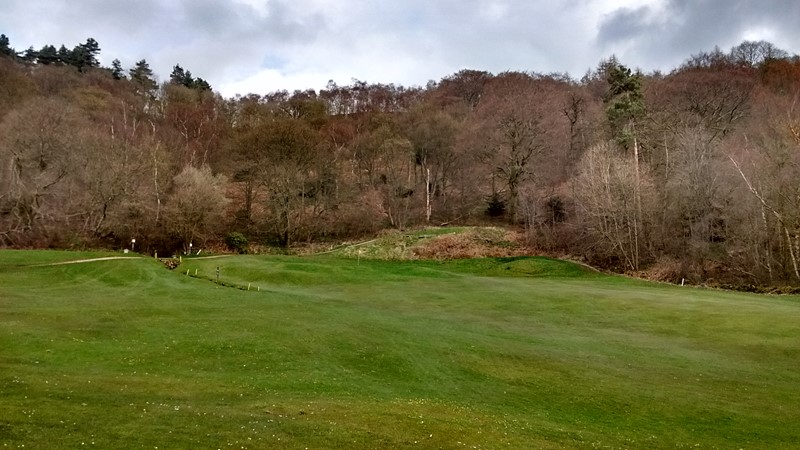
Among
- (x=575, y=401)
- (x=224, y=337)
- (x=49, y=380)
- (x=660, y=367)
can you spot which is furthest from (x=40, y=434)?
(x=660, y=367)

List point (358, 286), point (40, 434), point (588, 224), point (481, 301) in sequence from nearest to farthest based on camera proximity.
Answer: point (40, 434), point (481, 301), point (358, 286), point (588, 224)

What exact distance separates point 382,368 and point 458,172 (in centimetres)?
6728

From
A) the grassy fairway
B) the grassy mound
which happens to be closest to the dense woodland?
the grassy mound

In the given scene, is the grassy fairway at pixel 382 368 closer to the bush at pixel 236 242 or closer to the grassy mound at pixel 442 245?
the grassy mound at pixel 442 245

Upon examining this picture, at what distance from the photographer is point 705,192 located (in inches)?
2201

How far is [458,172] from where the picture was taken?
85.7 metres

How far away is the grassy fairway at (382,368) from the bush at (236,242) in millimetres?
28037

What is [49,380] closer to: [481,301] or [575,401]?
[575,401]

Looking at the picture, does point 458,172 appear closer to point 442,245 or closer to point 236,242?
point 442,245

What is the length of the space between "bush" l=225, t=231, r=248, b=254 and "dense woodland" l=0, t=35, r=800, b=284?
1.86 ft

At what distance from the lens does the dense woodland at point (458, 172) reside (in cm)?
5488

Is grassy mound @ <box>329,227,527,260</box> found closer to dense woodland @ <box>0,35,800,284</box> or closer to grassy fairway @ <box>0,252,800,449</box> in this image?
dense woodland @ <box>0,35,800,284</box>

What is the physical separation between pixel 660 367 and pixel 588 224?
41725 millimetres

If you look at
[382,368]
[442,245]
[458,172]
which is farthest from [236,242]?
[382,368]
